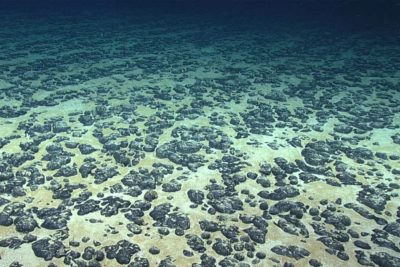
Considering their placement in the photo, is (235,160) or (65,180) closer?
(65,180)

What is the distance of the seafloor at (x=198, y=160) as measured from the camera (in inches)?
266

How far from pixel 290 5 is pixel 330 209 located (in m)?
42.3

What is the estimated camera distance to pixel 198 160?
9.67 metres

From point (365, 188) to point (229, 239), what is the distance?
3734mm

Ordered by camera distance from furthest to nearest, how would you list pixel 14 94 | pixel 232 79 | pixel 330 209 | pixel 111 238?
1. pixel 232 79
2. pixel 14 94
3. pixel 330 209
4. pixel 111 238

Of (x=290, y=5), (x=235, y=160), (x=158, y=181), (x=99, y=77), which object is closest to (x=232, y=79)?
(x=99, y=77)

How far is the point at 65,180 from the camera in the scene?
862 cm

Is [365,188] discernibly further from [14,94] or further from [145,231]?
[14,94]

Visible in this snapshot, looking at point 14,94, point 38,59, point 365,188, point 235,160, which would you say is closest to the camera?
point 365,188

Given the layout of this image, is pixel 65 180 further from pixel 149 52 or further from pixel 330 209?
pixel 149 52

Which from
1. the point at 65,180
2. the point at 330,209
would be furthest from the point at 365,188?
the point at 65,180

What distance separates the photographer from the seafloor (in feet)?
22.2

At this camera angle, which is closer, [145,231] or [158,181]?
[145,231]

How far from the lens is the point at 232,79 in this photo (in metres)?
16.4
